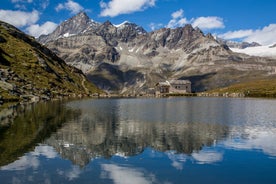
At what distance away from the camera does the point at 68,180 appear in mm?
35719

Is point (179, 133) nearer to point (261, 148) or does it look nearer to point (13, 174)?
point (261, 148)

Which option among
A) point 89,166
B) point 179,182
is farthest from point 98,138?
point 179,182

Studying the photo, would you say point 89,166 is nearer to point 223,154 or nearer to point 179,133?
point 223,154

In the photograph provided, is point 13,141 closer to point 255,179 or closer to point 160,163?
point 160,163

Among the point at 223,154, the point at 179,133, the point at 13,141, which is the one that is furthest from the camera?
the point at 179,133

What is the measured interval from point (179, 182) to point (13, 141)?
33.2m

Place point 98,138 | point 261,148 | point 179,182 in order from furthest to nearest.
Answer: point 98,138 < point 261,148 < point 179,182

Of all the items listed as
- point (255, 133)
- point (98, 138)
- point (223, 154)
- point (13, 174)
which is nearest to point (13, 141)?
point (98, 138)

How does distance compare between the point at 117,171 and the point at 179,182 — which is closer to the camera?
the point at 179,182

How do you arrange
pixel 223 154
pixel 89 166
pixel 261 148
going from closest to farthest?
pixel 89 166, pixel 223 154, pixel 261 148

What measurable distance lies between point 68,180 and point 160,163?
12353 millimetres

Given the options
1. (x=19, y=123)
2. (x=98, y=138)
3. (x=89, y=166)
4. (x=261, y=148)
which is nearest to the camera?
(x=89, y=166)

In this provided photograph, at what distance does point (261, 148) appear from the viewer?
53312 millimetres

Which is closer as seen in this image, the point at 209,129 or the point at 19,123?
the point at 209,129
